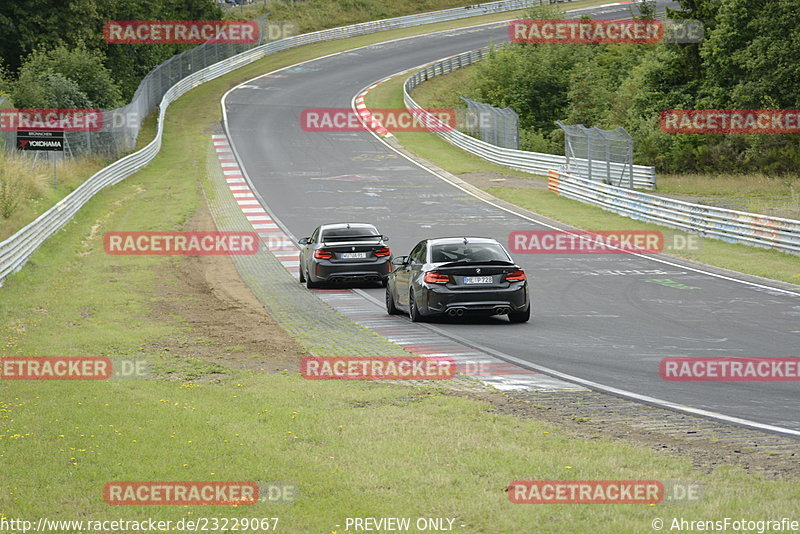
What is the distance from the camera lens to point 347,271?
2189 centimetres

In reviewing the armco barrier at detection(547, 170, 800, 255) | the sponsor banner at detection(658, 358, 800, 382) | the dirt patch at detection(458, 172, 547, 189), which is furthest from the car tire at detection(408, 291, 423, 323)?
the dirt patch at detection(458, 172, 547, 189)

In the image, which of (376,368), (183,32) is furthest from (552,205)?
(183,32)

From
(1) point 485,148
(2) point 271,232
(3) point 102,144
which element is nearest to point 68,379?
(2) point 271,232

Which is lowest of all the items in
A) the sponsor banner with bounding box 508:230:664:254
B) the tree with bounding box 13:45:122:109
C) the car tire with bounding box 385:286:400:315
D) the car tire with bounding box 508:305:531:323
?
the sponsor banner with bounding box 508:230:664:254

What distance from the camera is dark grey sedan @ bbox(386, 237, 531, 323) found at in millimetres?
16438

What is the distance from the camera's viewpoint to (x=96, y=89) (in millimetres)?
51750

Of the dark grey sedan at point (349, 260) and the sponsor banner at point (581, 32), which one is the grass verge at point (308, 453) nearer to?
the dark grey sedan at point (349, 260)

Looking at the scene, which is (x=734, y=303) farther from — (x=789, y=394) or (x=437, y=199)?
(x=437, y=199)

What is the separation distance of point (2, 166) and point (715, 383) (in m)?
26.1

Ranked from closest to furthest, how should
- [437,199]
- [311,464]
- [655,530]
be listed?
[655,530], [311,464], [437,199]

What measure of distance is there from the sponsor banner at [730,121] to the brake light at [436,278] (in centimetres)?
3045

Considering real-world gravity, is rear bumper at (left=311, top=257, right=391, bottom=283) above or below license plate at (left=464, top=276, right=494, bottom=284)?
below

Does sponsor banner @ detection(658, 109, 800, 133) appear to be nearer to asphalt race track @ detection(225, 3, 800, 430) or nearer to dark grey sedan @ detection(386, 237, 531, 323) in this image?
asphalt race track @ detection(225, 3, 800, 430)

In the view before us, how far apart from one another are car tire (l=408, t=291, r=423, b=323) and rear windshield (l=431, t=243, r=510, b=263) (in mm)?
818
